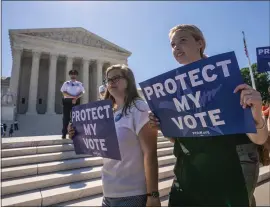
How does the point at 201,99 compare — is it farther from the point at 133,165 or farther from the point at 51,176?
the point at 51,176

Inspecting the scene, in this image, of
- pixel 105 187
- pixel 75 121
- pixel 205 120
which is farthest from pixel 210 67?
pixel 75 121

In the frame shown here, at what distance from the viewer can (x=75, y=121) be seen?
2564 mm

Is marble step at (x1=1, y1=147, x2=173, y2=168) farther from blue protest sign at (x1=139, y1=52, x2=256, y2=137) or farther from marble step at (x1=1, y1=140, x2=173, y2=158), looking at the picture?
blue protest sign at (x1=139, y1=52, x2=256, y2=137)

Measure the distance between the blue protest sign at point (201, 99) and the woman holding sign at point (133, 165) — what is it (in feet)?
0.55

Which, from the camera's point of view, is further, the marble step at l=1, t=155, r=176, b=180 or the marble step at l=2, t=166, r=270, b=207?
the marble step at l=1, t=155, r=176, b=180

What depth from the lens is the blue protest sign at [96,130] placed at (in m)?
1.95

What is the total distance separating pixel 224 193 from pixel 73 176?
178 inches

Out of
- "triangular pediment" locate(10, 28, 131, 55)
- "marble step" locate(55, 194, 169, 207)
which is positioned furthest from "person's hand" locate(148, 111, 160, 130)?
"triangular pediment" locate(10, 28, 131, 55)

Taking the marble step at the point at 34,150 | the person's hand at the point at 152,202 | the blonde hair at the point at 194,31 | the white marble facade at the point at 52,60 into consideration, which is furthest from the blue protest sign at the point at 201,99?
the white marble facade at the point at 52,60

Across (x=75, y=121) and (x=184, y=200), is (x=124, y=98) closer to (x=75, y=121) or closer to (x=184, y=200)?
(x=75, y=121)

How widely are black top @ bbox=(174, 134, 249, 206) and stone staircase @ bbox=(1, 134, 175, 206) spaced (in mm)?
3353

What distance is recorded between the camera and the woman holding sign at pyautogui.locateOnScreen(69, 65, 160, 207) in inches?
72.6

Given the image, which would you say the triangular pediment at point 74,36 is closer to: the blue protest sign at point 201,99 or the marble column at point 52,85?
the marble column at point 52,85

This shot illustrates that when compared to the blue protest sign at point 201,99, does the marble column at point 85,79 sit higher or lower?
higher
